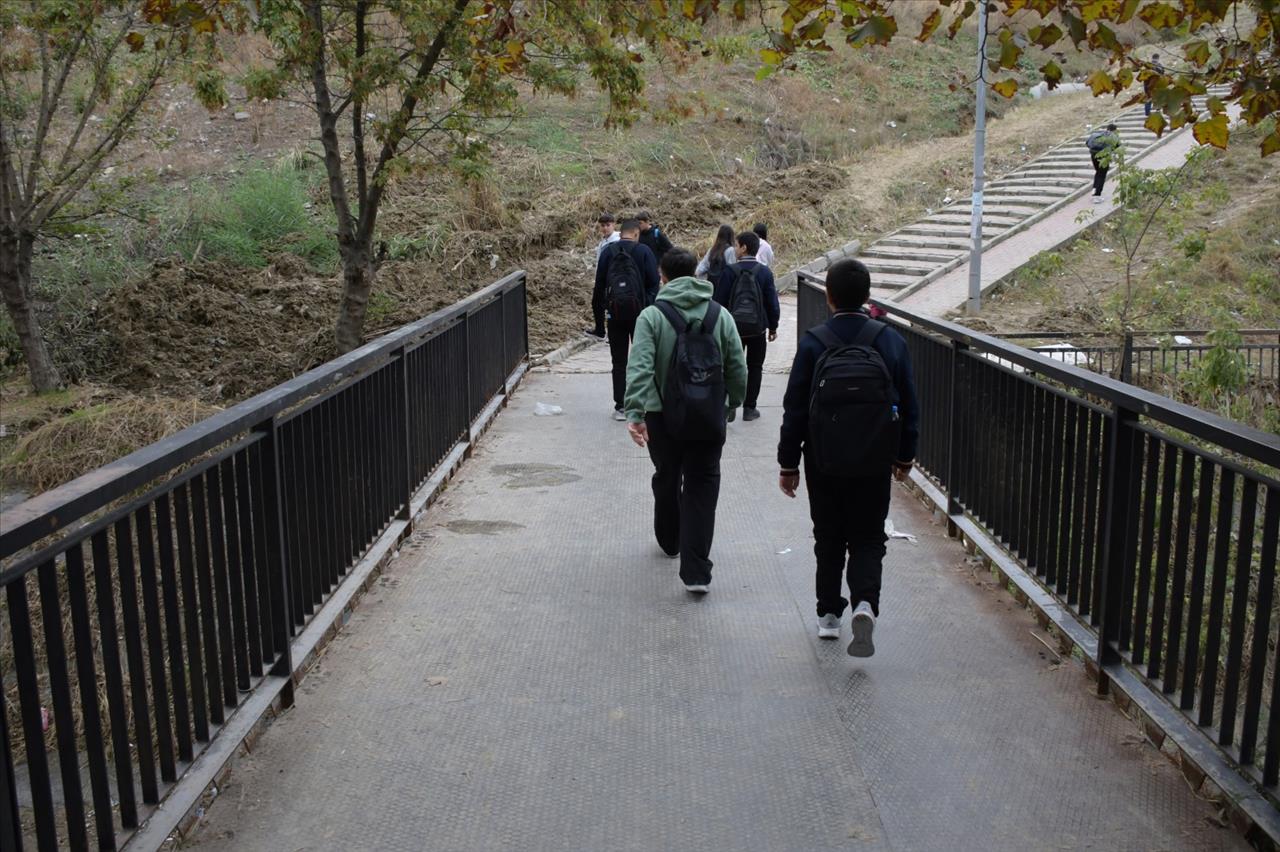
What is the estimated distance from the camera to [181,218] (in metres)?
20.2

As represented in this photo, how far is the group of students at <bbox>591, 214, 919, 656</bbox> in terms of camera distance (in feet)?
15.6

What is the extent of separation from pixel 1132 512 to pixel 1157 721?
2.57 feet

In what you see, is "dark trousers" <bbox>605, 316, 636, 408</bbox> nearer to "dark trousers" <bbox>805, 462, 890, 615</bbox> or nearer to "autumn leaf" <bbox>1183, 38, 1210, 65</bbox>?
"dark trousers" <bbox>805, 462, 890, 615</bbox>

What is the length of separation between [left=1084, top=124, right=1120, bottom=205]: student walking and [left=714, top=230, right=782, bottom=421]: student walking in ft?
20.2

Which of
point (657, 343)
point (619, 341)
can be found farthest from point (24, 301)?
point (657, 343)

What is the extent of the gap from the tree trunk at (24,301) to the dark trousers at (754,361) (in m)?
8.68

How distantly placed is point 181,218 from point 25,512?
19.2 metres

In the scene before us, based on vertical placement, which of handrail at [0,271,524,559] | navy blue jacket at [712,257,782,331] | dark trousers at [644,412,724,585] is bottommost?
dark trousers at [644,412,724,585]

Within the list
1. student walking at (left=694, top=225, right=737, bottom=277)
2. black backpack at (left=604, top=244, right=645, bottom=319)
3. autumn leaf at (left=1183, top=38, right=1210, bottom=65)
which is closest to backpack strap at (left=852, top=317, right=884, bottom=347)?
autumn leaf at (left=1183, top=38, right=1210, bottom=65)

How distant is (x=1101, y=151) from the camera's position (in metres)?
15.6

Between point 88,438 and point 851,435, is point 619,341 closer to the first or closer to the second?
point 88,438

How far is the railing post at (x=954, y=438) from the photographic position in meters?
6.89

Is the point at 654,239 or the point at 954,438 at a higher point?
the point at 654,239

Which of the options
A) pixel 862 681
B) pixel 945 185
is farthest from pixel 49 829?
pixel 945 185
